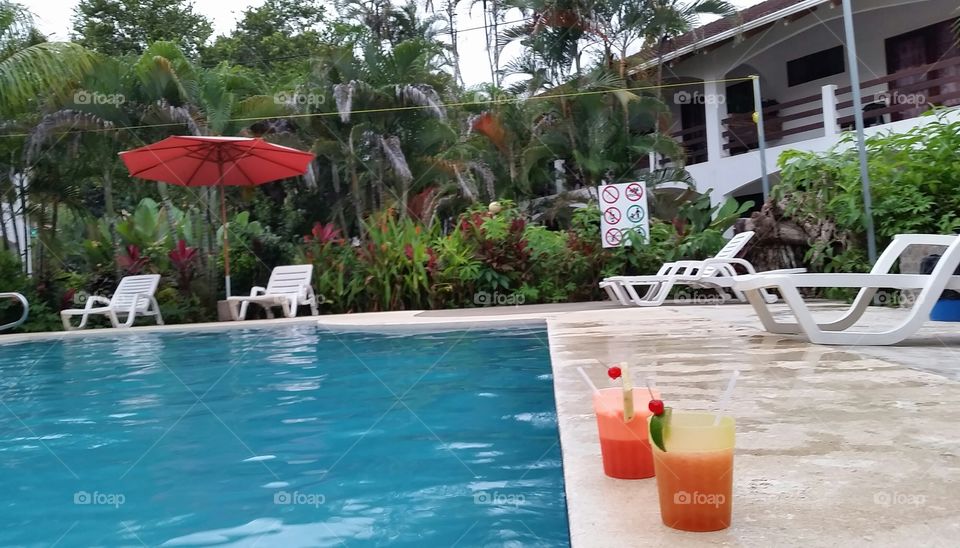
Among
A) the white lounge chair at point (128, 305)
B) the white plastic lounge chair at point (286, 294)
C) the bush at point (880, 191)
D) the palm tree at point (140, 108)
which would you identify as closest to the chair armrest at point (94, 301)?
the white lounge chair at point (128, 305)

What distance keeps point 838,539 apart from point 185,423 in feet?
13.1

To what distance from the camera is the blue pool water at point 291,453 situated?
9.50 feet

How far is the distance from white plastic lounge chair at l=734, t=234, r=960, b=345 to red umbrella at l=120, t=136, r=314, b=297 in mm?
8615

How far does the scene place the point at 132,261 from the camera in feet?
43.3

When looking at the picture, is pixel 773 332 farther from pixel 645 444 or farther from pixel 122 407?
pixel 122 407

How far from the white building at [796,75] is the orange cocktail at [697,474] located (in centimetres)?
1437

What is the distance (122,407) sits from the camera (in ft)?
17.6

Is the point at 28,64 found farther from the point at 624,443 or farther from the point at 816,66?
the point at 816,66

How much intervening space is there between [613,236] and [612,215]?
1.00 feet

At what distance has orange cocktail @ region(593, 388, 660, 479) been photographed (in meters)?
2.26

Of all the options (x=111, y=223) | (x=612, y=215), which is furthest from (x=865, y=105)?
(x=111, y=223)

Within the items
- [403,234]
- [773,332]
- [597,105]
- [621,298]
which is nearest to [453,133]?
[597,105]

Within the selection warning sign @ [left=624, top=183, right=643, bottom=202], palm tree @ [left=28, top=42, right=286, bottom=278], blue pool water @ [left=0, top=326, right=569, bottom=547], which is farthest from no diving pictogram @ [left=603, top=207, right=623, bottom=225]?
palm tree @ [left=28, top=42, right=286, bottom=278]

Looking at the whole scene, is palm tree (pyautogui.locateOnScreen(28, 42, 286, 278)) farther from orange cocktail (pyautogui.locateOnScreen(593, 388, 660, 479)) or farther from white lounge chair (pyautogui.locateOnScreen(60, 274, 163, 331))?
orange cocktail (pyautogui.locateOnScreen(593, 388, 660, 479))
